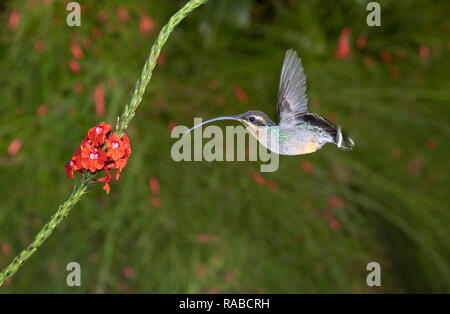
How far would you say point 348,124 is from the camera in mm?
1836

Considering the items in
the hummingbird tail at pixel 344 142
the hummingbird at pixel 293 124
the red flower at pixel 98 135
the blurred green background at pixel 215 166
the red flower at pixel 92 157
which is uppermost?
the blurred green background at pixel 215 166

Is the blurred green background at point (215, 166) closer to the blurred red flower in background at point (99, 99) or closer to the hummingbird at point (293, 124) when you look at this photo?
the blurred red flower in background at point (99, 99)

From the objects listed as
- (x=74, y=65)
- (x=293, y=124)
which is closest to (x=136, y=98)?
(x=293, y=124)

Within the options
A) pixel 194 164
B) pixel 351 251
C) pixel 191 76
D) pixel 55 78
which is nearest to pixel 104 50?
pixel 55 78

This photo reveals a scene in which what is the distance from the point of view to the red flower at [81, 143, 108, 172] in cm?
53

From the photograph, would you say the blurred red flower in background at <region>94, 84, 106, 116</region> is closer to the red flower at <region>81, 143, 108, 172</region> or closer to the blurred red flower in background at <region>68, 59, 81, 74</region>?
the blurred red flower in background at <region>68, 59, 81, 74</region>

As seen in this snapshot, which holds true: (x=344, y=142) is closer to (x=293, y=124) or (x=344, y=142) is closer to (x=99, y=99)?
(x=293, y=124)

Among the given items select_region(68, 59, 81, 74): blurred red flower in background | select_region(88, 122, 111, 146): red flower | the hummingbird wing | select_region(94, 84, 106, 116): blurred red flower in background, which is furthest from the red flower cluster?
select_region(68, 59, 81, 74): blurred red flower in background

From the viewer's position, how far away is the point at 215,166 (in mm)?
1790

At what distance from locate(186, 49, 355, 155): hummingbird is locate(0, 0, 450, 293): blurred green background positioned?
1.02 m

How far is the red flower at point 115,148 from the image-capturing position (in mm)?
517

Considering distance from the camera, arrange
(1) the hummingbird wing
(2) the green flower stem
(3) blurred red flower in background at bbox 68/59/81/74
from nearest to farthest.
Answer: (2) the green flower stem, (1) the hummingbird wing, (3) blurred red flower in background at bbox 68/59/81/74

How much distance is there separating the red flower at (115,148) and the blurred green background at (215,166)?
1076mm

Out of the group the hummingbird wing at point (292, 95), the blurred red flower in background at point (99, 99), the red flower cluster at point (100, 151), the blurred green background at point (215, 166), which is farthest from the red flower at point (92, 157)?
the blurred red flower in background at point (99, 99)
